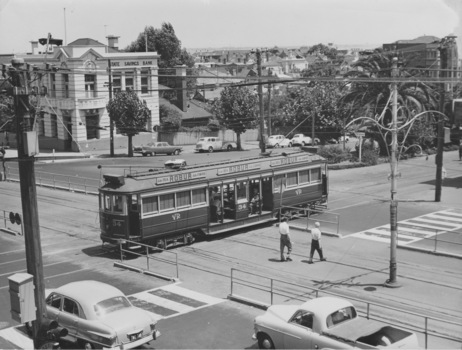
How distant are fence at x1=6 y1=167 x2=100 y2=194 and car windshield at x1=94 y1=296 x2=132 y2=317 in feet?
83.1

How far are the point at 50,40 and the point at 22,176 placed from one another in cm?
428

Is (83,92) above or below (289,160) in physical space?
above

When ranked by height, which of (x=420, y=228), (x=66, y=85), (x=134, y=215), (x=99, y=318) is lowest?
(x=420, y=228)

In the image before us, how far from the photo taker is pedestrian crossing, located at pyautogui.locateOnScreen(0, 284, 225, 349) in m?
18.0

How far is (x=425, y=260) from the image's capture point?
2544 centimetres

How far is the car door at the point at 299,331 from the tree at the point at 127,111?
44.1 meters

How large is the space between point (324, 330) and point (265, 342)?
1.79 m

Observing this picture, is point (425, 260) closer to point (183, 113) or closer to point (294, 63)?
point (183, 113)

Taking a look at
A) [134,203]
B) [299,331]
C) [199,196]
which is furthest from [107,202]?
[299,331]

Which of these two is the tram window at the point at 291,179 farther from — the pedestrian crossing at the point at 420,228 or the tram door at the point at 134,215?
the tram door at the point at 134,215

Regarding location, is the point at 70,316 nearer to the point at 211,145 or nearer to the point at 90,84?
the point at 211,145

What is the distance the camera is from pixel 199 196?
28.7 meters

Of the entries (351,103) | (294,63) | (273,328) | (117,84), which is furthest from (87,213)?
(294,63)

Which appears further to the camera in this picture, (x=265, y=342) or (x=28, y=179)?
(x=265, y=342)
